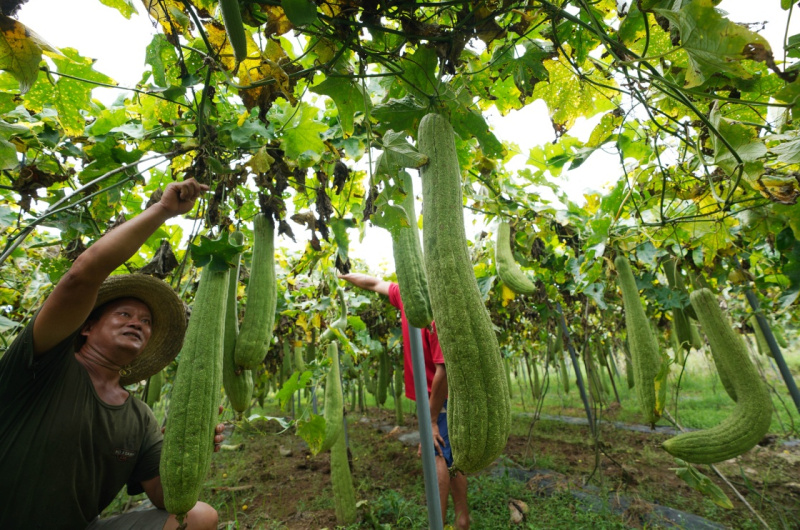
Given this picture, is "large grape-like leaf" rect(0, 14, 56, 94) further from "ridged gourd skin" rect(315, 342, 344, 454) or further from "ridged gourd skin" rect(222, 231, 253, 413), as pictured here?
"ridged gourd skin" rect(315, 342, 344, 454)

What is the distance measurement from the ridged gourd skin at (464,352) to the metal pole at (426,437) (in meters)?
0.88

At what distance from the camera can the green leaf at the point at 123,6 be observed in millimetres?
1351

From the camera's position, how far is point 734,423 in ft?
7.17

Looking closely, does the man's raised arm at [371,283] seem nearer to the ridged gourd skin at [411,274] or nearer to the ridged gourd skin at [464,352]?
the ridged gourd skin at [411,274]

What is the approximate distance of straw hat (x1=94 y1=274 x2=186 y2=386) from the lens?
2.28 metres

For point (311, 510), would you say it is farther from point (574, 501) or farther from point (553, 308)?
point (553, 308)

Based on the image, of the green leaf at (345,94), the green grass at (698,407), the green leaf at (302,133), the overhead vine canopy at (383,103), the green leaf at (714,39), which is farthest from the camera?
the green grass at (698,407)

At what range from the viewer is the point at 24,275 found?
4.35m

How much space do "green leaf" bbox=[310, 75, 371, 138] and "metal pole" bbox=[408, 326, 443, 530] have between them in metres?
1.05

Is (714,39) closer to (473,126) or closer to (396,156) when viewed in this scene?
(473,126)

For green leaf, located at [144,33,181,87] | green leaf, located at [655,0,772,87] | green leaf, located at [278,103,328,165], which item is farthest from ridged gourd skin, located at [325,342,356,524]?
green leaf, located at [655,0,772,87]

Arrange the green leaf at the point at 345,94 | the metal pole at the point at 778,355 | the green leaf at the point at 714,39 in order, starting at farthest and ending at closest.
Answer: the metal pole at the point at 778,355
the green leaf at the point at 345,94
the green leaf at the point at 714,39

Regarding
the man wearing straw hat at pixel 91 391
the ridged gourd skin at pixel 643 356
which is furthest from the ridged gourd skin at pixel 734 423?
the man wearing straw hat at pixel 91 391

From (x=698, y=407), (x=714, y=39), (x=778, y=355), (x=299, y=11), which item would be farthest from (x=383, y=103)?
(x=698, y=407)
